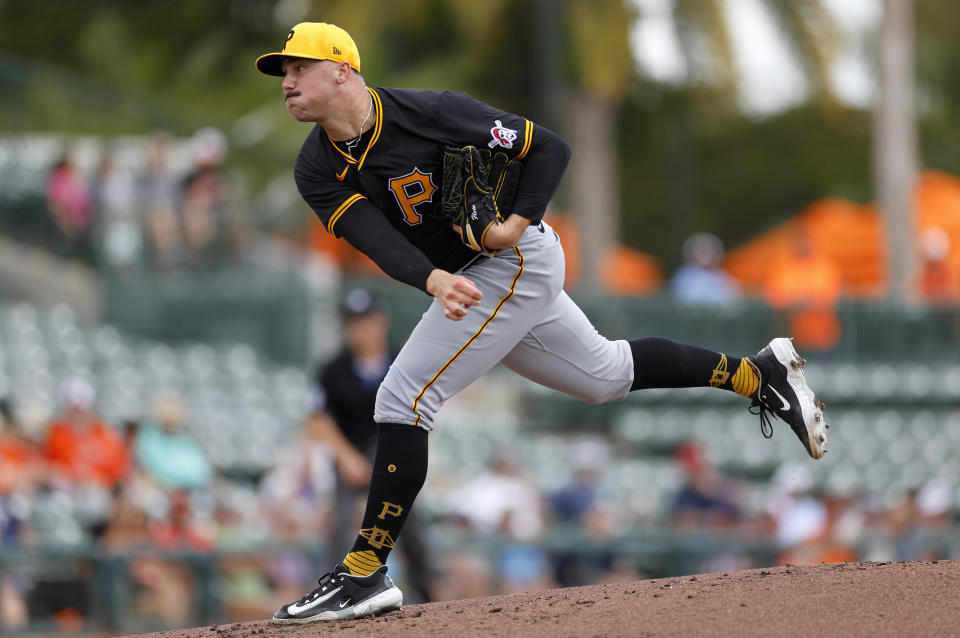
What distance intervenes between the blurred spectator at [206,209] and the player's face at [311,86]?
923 centimetres

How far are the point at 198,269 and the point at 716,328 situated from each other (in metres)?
4.94

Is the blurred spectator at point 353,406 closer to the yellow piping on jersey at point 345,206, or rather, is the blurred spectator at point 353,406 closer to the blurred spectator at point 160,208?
the yellow piping on jersey at point 345,206

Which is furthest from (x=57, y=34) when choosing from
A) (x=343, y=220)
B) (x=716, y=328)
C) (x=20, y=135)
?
(x=343, y=220)

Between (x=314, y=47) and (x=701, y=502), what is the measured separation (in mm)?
6254

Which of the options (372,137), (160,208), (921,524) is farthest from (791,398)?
(160,208)

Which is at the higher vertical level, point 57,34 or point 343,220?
point 57,34

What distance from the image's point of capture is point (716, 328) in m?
13.4

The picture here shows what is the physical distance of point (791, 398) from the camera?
523 centimetres

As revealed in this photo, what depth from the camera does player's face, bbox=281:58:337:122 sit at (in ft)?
14.6

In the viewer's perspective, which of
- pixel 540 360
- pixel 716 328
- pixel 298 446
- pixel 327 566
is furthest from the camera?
pixel 716 328

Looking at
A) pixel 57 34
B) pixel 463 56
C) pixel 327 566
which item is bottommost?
pixel 327 566

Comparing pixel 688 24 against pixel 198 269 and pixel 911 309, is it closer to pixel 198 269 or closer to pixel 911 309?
pixel 911 309

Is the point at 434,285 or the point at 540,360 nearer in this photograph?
the point at 434,285

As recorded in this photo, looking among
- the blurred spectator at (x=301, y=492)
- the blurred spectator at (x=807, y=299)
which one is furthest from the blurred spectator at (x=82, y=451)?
the blurred spectator at (x=807, y=299)
